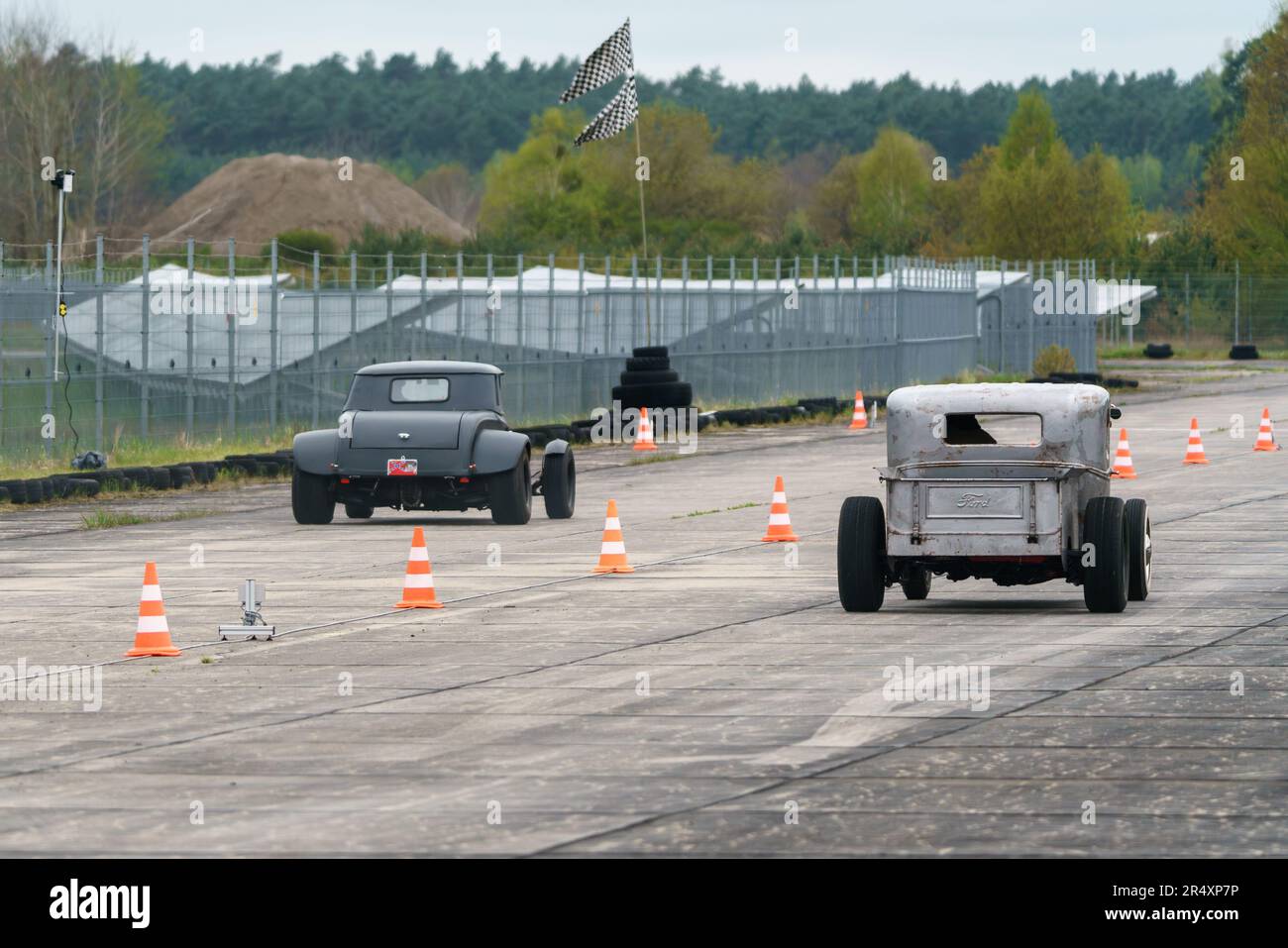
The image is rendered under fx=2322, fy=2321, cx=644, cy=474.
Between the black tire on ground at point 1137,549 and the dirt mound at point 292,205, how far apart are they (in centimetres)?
11709

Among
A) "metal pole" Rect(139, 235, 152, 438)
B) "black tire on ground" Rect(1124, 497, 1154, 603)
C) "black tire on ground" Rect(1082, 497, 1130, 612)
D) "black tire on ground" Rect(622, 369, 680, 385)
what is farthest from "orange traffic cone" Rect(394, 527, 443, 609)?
"black tire on ground" Rect(622, 369, 680, 385)

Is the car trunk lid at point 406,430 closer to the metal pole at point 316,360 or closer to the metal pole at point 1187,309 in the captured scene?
the metal pole at point 316,360

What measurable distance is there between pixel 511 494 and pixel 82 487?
6475mm

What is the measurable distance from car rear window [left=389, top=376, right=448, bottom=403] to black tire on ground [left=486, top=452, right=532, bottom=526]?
4.08ft

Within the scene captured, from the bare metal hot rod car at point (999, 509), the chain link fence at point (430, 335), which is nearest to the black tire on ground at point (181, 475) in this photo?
the chain link fence at point (430, 335)

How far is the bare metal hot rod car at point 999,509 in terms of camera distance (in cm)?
1609

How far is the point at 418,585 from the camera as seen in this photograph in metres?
17.0

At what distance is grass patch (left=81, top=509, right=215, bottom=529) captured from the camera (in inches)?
960

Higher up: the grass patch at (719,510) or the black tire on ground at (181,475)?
the black tire on ground at (181,475)

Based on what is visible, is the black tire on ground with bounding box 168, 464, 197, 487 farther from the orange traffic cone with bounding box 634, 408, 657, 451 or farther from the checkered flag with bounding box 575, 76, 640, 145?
the checkered flag with bounding box 575, 76, 640, 145

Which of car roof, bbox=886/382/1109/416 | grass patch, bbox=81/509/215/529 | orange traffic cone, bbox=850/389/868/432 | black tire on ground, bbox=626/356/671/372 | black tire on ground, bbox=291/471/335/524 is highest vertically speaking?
black tire on ground, bbox=626/356/671/372
